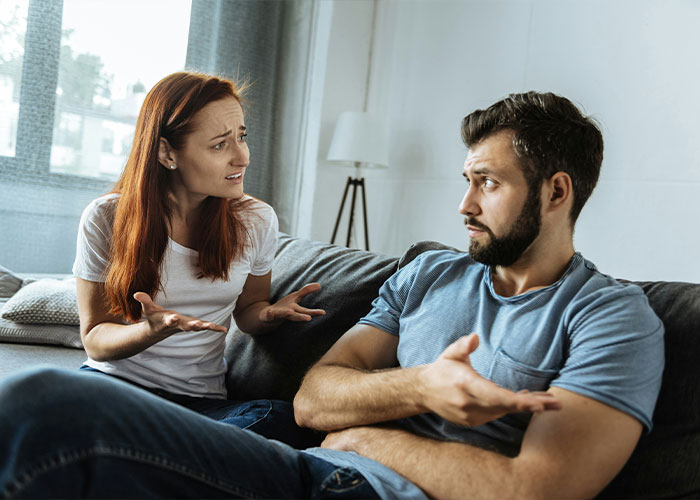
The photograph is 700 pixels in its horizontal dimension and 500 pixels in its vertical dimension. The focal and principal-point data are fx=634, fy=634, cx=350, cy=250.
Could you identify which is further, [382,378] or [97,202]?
[97,202]

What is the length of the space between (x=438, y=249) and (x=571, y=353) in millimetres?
576

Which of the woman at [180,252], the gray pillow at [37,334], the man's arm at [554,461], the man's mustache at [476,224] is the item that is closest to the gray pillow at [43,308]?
the gray pillow at [37,334]

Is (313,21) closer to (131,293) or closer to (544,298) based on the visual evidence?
(131,293)

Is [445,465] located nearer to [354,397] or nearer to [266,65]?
[354,397]

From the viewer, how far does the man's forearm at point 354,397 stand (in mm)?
1165

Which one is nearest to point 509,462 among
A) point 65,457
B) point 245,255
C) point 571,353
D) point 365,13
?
point 571,353

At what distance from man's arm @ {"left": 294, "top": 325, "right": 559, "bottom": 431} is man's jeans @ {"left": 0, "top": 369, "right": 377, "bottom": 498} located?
0.17 meters

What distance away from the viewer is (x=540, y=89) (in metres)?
2.90

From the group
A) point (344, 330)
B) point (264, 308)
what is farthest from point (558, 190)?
point (264, 308)

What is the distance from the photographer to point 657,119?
2469 millimetres

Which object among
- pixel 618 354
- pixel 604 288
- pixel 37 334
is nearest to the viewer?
pixel 618 354

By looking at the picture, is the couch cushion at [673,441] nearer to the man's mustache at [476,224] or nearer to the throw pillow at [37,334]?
the man's mustache at [476,224]

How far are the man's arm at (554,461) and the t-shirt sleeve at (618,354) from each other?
25 millimetres

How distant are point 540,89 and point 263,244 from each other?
5.73ft
